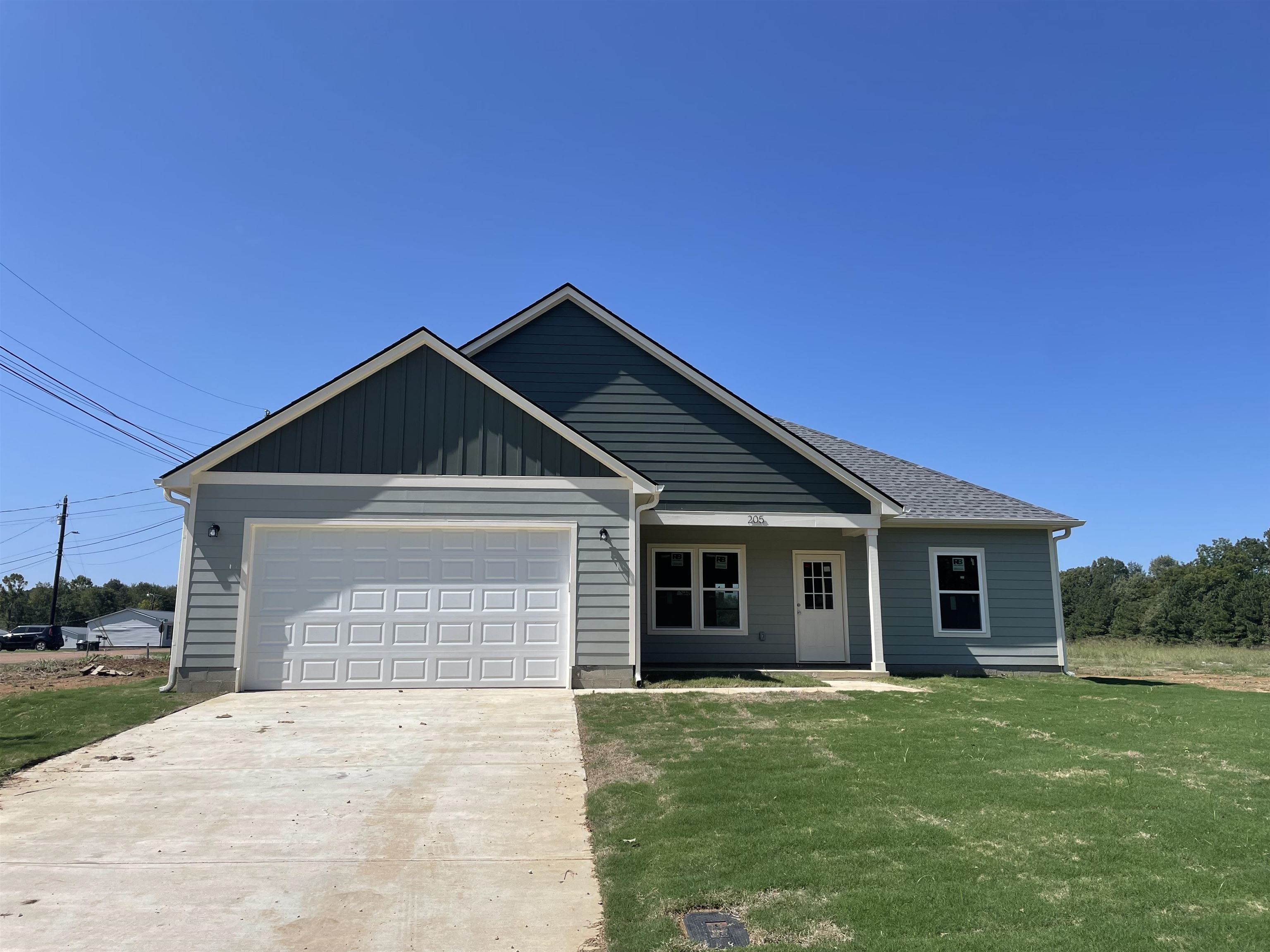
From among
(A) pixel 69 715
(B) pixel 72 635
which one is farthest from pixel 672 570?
(B) pixel 72 635

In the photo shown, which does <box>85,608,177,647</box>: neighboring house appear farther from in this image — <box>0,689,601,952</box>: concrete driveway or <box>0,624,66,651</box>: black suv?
<box>0,689,601,952</box>: concrete driveway

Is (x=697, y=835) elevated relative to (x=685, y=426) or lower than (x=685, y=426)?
lower

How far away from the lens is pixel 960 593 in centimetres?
1474

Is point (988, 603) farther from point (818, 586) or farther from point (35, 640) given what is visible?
point (35, 640)

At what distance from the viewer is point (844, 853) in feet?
15.0

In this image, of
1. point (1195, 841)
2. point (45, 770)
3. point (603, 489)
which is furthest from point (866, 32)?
point (45, 770)

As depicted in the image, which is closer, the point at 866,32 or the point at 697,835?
the point at 697,835

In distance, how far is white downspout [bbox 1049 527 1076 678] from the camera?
14648 mm

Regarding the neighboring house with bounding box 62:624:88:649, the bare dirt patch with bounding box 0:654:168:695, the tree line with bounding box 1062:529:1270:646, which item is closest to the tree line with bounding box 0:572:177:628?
the neighboring house with bounding box 62:624:88:649

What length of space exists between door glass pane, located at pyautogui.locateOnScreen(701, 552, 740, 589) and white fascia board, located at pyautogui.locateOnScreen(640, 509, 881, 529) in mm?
1378

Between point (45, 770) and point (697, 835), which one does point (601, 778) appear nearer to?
point (697, 835)

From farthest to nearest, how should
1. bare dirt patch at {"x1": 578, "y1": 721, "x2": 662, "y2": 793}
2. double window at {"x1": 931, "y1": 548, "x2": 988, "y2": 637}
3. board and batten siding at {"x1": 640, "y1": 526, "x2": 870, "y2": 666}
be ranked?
double window at {"x1": 931, "y1": 548, "x2": 988, "y2": 637}, board and batten siding at {"x1": 640, "y1": 526, "x2": 870, "y2": 666}, bare dirt patch at {"x1": 578, "y1": 721, "x2": 662, "y2": 793}

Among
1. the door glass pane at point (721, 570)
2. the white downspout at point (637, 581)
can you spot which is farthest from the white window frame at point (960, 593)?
the white downspout at point (637, 581)

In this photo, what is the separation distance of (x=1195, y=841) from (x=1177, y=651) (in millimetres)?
27864
